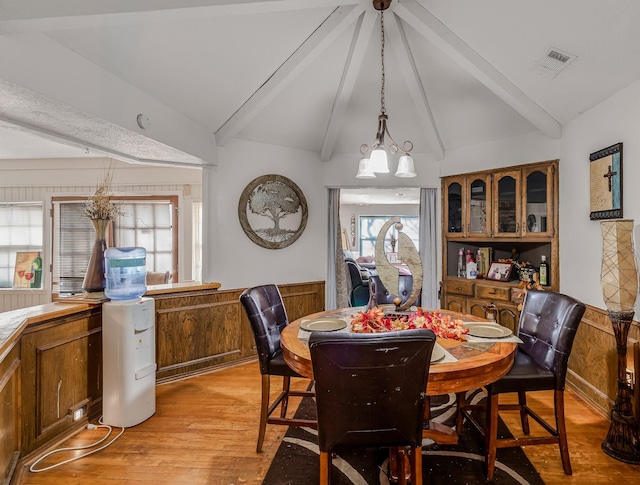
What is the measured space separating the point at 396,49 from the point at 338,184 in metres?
1.65

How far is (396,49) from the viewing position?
3117mm

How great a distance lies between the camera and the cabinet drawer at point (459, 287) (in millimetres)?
4059

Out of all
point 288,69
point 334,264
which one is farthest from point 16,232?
point 288,69

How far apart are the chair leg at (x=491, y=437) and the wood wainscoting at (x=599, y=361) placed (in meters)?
1.16

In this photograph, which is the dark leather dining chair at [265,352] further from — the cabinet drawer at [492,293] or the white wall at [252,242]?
the cabinet drawer at [492,293]

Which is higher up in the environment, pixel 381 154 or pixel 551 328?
pixel 381 154

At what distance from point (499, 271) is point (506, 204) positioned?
71cm

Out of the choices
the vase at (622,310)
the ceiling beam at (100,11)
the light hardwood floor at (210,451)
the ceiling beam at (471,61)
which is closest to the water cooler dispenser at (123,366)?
the light hardwood floor at (210,451)

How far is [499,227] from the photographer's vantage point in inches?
151

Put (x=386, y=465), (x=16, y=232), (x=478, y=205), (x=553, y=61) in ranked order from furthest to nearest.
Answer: (x=16, y=232) < (x=478, y=205) < (x=553, y=61) < (x=386, y=465)

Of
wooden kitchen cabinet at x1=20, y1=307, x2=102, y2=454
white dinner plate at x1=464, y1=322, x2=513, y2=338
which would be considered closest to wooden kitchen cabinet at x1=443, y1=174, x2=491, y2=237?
white dinner plate at x1=464, y1=322, x2=513, y2=338

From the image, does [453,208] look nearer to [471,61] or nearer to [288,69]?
[471,61]

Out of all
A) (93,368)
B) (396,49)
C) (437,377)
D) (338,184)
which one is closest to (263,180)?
(338,184)

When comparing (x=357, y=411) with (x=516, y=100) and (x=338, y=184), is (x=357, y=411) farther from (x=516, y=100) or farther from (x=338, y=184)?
(x=338, y=184)
